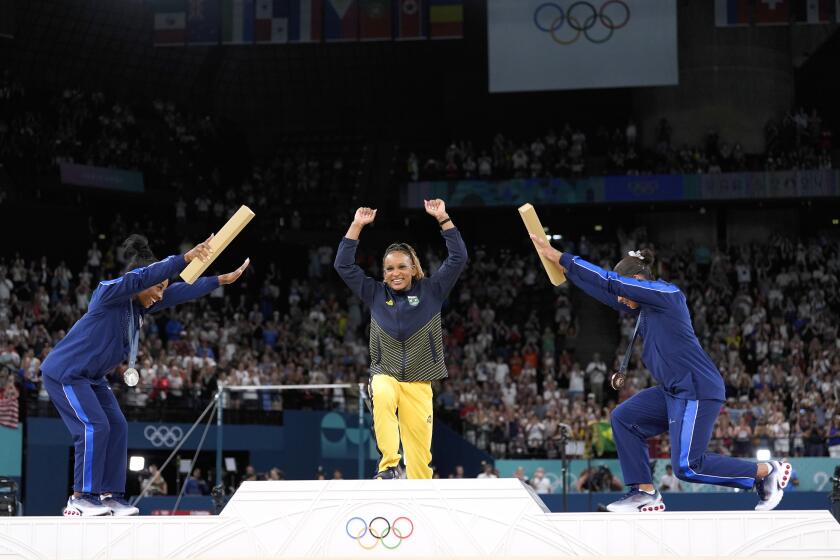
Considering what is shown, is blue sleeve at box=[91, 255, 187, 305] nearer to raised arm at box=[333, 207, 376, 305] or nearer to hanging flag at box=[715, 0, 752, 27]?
raised arm at box=[333, 207, 376, 305]

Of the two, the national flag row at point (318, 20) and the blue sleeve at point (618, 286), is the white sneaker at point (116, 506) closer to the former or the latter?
the blue sleeve at point (618, 286)

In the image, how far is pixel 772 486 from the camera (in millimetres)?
8555

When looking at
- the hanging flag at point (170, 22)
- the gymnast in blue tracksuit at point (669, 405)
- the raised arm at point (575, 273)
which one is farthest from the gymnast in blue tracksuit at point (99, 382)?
the hanging flag at point (170, 22)

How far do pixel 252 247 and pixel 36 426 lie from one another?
42.9 ft

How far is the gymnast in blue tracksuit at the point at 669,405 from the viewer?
846cm

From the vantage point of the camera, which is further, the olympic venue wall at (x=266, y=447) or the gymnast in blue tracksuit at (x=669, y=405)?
the olympic venue wall at (x=266, y=447)

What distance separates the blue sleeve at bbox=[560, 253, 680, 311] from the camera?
28.2ft

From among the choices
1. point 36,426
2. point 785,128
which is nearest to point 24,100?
point 36,426

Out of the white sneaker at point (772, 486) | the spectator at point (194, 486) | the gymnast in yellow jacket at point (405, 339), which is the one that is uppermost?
the gymnast in yellow jacket at point (405, 339)

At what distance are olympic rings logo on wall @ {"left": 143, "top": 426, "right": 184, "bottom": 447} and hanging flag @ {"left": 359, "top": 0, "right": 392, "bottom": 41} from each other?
38.9 ft

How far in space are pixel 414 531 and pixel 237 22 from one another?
25.1m

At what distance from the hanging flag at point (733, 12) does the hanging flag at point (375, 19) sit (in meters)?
8.32

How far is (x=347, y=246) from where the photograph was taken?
30.9 ft

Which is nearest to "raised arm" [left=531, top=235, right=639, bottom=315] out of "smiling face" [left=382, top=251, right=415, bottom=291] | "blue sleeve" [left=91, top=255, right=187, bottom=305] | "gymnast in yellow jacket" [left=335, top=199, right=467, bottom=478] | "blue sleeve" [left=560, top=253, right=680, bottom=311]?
"blue sleeve" [left=560, top=253, right=680, bottom=311]
